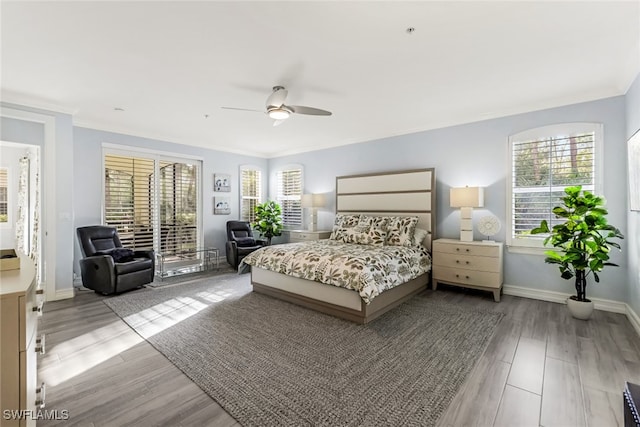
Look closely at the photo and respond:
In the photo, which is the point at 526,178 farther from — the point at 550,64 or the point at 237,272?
the point at 237,272

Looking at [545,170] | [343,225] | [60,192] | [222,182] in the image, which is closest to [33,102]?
[60,192]

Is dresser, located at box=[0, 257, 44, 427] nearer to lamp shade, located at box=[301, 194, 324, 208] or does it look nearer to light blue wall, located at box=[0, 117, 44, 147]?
light blue wall, located at box=[0, 117, 44, 147]

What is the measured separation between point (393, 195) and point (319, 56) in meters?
3.07

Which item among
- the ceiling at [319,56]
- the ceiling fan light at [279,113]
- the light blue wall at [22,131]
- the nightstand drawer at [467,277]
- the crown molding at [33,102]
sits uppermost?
the ceiling at [319,56]

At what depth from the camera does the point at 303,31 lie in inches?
92.0

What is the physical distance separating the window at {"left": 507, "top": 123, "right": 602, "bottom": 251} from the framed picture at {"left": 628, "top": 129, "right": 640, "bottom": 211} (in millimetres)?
458

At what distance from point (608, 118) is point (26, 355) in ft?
18.4

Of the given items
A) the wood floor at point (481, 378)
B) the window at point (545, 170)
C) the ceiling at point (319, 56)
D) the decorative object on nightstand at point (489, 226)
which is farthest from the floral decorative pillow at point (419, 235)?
the ceiling at point (319, 56)

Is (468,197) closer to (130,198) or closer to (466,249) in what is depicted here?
(466,249)

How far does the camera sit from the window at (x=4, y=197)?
5348mm

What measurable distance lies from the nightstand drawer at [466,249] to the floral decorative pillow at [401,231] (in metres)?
0.41

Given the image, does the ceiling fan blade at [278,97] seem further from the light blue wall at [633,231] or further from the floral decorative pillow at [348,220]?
the light blue wall at [633,231]

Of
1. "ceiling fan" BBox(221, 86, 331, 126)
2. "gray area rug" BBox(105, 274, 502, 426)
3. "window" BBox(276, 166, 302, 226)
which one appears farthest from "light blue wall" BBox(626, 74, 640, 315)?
"window" BBox(276, 166, 302, 226)

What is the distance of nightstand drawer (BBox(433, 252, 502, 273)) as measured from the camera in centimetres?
387
